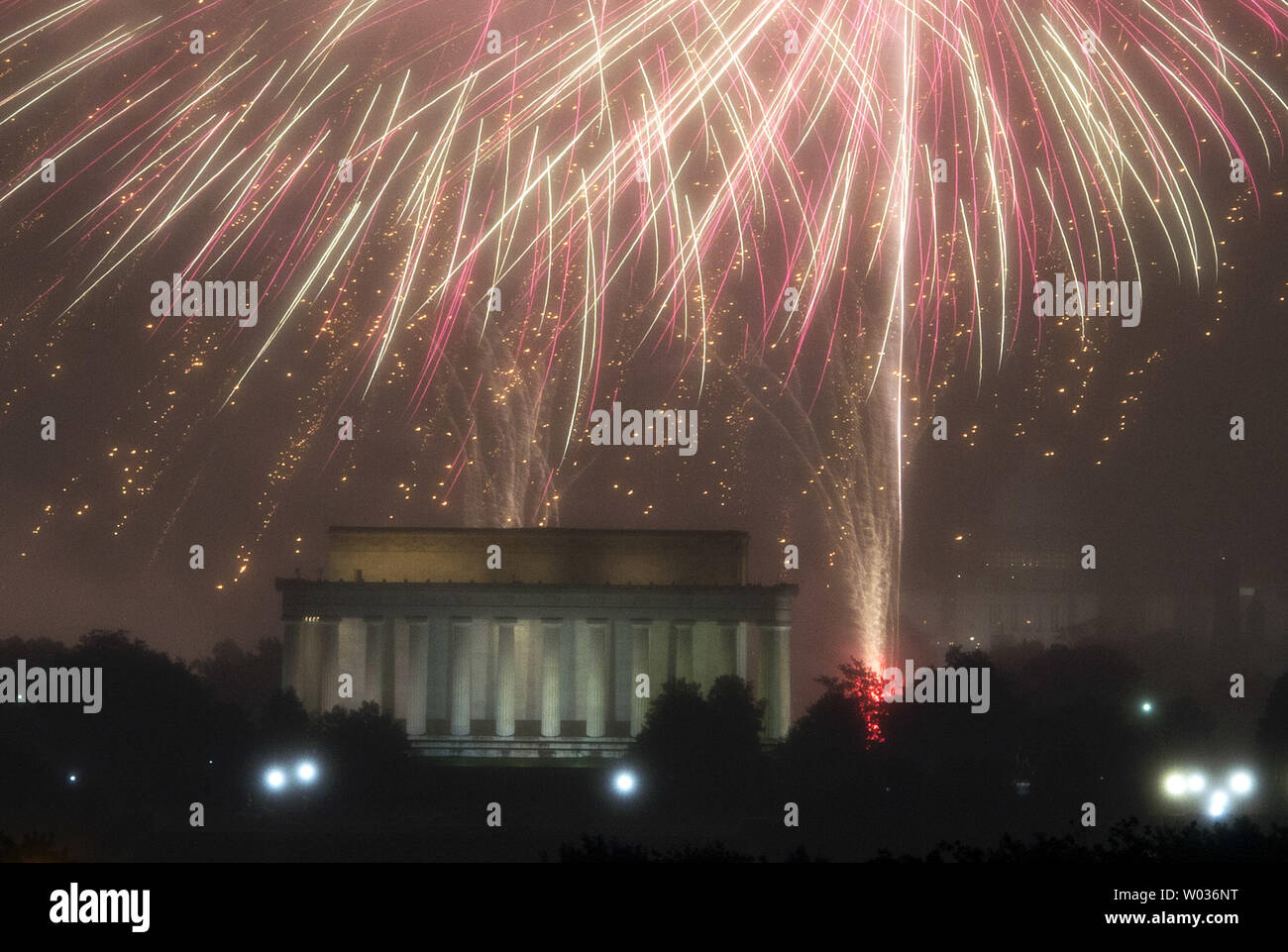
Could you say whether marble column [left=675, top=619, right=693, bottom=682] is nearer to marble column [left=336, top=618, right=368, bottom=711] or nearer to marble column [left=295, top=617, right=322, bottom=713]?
marble column [left=336, top=618, right=368, bottom=711]

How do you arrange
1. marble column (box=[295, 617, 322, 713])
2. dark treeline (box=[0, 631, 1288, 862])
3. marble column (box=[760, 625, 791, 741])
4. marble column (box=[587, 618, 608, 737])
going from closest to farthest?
dark treeline (box=[0, 631, 1288, 862]) → marble column (box=[760, 625, 791, 741]) → marble column (box=[295, 617, 322, 713]) → marble column (box=[587, 618, 608, 737])

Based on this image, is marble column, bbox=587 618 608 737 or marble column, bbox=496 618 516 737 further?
marble column, bbox=587 618 608 737

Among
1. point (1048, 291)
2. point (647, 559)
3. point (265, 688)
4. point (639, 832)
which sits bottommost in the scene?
point (639, 832)

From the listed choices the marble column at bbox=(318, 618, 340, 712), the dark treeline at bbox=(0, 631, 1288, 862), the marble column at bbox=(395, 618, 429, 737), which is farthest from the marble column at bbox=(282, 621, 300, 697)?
the dark treeline at bbox=(0, 631, 1288, 862)

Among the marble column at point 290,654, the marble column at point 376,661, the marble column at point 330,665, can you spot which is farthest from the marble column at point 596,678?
the marble column at point 290,654

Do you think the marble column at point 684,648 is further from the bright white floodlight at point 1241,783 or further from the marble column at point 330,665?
the bright white floodlight at point 1241,783

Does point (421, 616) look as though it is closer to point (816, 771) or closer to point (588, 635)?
point (588, 635)
